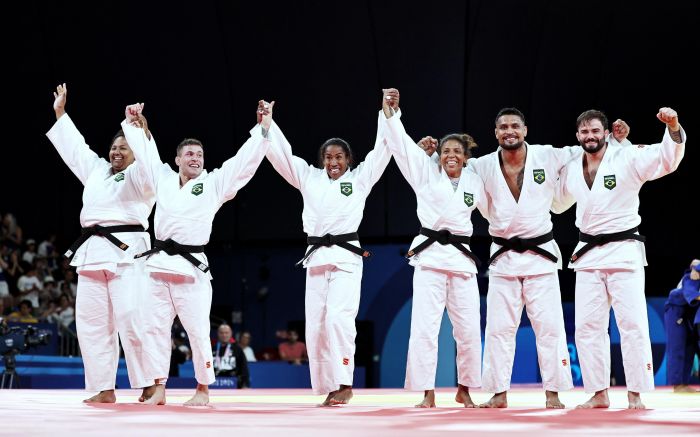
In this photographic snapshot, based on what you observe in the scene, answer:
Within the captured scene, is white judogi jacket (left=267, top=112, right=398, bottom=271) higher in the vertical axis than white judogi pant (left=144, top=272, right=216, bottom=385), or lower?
higher

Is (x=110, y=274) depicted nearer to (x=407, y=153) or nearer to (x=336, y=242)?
(x=336, y=242)

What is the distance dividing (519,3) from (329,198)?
313 inches

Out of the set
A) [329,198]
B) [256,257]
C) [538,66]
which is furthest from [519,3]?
[329,198]

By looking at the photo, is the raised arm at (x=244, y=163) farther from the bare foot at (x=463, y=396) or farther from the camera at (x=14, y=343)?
the camera at (x=14, y=343)

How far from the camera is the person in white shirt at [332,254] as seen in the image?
589 cm

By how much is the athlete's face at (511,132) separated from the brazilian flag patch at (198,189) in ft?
6.05

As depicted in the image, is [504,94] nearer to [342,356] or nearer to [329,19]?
[329,19]

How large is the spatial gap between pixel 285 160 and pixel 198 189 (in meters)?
0.67

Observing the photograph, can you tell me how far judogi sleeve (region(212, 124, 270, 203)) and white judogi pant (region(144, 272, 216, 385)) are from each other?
590 millimetres

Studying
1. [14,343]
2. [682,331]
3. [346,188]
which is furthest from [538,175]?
[14,343]

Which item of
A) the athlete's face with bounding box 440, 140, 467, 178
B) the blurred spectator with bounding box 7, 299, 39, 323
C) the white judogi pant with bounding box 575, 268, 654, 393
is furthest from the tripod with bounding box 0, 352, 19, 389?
the white judogi pant with bounding box 575, 268, 654, 393

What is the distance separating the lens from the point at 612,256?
547 centimetres

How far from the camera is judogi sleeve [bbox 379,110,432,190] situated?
581cm

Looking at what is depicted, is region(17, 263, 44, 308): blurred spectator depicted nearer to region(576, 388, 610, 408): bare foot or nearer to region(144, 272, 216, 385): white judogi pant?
region(144, 272, 216, 385): white judogi pant
